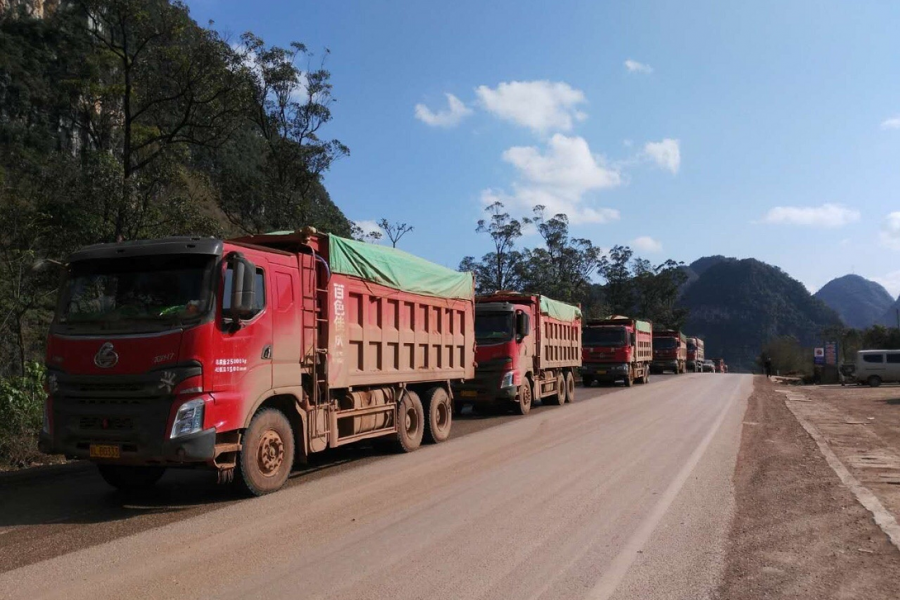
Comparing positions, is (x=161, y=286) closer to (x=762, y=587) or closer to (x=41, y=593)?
(x=41, y=593)

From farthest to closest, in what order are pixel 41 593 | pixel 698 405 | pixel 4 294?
1. pixel 698 405
2. pixel 4 294
3. pixel 41 593

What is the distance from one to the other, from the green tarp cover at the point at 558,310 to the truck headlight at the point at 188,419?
13238mm

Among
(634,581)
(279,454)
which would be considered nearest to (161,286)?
(279,454)

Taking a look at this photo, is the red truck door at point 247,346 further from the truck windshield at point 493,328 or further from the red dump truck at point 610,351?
the red dump truck at point 610,351

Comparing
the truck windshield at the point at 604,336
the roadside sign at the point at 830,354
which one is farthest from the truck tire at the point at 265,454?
the roadside sign at the point at 830,354

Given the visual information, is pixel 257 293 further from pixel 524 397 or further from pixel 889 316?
pixel 889 316

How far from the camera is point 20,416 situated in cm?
1034

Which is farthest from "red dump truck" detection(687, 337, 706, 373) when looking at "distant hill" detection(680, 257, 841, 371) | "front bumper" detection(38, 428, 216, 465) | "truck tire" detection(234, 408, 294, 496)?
"distant hill" detection(680, 257, 841, 371)

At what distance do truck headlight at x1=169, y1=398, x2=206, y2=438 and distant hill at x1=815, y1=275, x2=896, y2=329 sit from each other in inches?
7742

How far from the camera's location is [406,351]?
10828 mm

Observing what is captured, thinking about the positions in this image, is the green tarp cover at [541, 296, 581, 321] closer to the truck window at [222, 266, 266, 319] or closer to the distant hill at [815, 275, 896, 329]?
the truck window at [222, 266, 266, 319]

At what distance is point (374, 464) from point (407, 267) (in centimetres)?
325

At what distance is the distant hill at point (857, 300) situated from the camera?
179625 mm

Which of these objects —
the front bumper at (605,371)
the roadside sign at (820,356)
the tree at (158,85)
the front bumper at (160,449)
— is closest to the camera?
the front bumper at (160,449)
